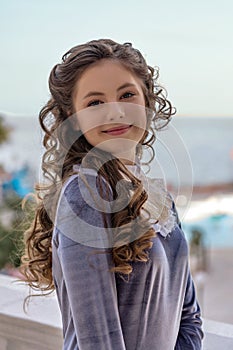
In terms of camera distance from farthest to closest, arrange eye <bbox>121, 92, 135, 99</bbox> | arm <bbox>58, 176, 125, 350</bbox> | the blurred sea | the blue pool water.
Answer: the blue pool water
the blurred sea
eye <bbox>121, 92, 135, 99</bbox>
arm <bbox>58, 176, 125, 350</bbox>

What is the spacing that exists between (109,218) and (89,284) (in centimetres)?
10

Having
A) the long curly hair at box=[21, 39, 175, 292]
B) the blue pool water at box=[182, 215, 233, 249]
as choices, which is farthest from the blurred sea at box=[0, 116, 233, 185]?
the long curly hair at box=[21, 39, 175, 292]

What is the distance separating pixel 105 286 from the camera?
747mm

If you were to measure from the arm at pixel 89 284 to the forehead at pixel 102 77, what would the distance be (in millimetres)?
197

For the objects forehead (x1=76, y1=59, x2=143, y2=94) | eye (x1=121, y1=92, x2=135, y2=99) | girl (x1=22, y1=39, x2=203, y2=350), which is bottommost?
girl (x1=22, y1=39, x2=203, y2=350)

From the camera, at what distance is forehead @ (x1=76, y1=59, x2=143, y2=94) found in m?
0.83

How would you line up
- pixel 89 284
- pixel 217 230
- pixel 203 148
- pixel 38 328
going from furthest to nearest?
1. pixel 203 148
2. pixel 217 230
3. pixel 38 328
4. pixel 89 284

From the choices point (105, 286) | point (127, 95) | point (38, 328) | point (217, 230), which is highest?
point (217, 230)

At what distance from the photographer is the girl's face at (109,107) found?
32.8 inches

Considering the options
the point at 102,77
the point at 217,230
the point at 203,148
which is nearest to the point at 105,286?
the point at 102,77

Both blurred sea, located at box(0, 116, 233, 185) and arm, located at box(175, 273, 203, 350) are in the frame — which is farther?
blurred sea, located at box(0, 116, 233, 185)

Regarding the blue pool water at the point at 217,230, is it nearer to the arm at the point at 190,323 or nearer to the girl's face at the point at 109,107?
the arm at the point at 190,323

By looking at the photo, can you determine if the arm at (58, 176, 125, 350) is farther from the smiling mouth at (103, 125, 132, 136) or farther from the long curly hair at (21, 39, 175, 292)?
the smiling mouth at (103, 125, 132, 136)

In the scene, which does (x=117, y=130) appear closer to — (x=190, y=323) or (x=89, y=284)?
(x=89, y=284)
